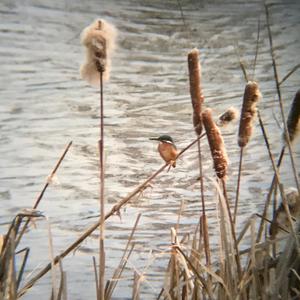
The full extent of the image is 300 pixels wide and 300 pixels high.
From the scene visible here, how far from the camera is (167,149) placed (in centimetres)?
145

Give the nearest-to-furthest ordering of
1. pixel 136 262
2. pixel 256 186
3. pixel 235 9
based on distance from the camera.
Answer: pixel 136 262
pixel 256 186
pixel 235 9

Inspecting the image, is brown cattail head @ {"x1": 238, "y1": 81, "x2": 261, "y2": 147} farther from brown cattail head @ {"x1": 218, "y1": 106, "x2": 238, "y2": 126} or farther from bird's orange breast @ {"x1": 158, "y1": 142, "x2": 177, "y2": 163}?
bird's orange breast @ {"x1": 158, "y1": 142, "x2": 177, "y2": 163}

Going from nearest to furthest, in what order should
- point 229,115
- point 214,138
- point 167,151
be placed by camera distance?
point 214,138, point 229,115, point 167,151

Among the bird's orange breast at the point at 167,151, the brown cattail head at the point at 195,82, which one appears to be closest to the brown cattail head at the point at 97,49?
the brown cattail head at the point at 195,82

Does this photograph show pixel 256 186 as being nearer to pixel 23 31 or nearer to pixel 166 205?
pixel 166 205

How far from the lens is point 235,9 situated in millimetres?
1661

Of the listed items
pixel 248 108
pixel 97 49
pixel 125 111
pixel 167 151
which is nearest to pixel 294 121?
pixel 248 108

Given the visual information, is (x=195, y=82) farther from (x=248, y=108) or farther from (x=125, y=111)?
(x=125, y=111)

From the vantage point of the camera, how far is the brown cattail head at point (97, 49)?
0.99 meters

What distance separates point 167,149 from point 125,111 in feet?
0.52

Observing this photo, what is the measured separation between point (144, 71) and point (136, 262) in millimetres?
485

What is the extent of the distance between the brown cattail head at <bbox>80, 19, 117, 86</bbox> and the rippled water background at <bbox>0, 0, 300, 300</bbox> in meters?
0.48

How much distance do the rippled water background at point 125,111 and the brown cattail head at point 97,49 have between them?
0.48 metres

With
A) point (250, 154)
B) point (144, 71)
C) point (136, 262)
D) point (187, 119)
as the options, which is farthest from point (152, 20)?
point (136, 262)
